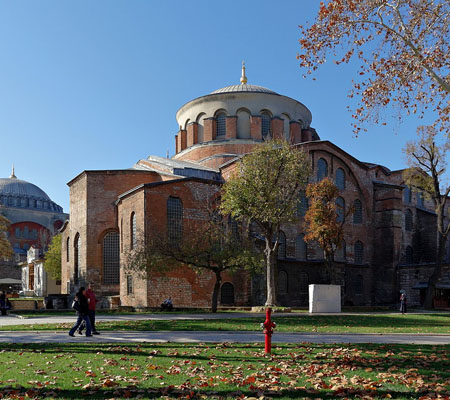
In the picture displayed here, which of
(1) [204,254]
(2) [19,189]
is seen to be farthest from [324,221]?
(2) [19,189]

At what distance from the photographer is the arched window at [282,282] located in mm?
37219

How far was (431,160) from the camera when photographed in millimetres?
35656

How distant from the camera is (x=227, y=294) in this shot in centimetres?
3431

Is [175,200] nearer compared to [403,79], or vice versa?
[403,79]

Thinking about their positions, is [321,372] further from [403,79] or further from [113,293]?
[113,293]

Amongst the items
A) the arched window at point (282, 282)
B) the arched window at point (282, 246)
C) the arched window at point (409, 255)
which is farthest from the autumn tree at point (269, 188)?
the arched window at point (409, 255)

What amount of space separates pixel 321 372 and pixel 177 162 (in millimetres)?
35960

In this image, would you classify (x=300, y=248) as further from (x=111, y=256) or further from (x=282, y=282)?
(x=111, y=256)

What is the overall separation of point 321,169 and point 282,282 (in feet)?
32.9

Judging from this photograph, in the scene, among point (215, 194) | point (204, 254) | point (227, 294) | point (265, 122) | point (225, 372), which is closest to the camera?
point (225, 372)

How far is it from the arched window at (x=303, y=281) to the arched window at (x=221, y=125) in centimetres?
1382

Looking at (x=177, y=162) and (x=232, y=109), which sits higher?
(x=232, y=109)

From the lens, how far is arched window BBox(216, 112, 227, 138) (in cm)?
4462

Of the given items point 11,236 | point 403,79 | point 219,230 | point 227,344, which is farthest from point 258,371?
point 11,236
